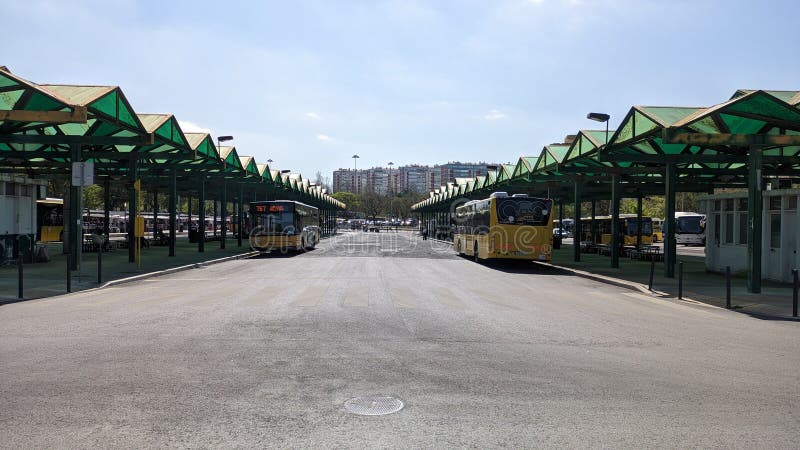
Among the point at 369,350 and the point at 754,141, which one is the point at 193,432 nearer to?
the point at 369,350

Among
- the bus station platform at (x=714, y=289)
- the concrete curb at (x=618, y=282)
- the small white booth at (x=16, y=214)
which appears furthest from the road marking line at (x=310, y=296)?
the small white booth at (x=16, y=214)

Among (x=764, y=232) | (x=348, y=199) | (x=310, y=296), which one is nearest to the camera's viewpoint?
(x=310, y=296)

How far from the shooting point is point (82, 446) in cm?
447

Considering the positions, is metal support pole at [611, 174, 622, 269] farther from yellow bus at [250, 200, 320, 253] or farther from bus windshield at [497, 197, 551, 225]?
yellow bus at [250, 200, 320, 253]

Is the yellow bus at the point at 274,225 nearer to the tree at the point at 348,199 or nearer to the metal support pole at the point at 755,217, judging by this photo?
the metal support pole at the point at 755,217

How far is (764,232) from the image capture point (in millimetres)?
19125

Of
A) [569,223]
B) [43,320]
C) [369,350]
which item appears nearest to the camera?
[369,350]

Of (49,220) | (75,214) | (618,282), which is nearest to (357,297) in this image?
(618,282)

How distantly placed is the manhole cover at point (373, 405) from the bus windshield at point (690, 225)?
60213 millimetres

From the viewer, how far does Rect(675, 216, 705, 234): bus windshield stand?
58.2m

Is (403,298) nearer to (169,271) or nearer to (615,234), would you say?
(169,271)

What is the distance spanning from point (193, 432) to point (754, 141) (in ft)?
51.5

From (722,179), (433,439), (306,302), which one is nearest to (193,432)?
(433,439)

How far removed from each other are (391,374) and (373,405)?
3.66ft
